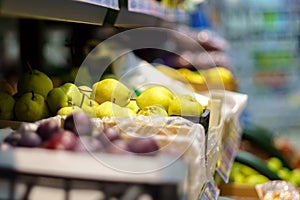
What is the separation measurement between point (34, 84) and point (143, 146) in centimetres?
56

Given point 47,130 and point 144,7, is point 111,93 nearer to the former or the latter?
point 47,130

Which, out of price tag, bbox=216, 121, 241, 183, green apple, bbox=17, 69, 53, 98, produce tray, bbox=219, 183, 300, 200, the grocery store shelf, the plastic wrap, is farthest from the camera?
produce tray, bbox=219, 183, 300, 200

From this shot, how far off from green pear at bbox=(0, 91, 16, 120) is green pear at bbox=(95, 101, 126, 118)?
20 cm

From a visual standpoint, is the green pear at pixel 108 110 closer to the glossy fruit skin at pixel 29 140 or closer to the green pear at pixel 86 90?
the green pear at pixel 86 90

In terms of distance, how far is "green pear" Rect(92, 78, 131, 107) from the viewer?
1.28 m

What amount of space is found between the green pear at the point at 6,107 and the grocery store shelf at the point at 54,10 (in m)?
0.19

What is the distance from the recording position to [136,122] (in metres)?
0.94

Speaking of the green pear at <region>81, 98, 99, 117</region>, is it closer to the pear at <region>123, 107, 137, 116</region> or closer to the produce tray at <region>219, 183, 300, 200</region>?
the pear at <region>123, 107, 137, 116</region>

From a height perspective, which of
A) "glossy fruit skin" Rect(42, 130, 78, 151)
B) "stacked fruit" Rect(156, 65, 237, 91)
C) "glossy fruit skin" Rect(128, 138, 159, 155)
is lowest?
"stacked fruit" Rect(156, 65, 237, 91)

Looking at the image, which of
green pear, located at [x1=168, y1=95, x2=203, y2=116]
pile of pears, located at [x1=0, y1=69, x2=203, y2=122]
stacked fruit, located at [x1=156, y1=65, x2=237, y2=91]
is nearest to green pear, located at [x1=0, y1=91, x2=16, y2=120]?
pile of pears, located at [x1=0, y1=69, x2=203, y2=122]

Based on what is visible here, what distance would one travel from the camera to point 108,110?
1.17 metres

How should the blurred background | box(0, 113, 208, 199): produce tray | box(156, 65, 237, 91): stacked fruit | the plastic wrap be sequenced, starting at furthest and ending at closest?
the blurred background → box(156, 65, 237, 91): stacked fruit → the plastic wrap → box(0, 113, 208, 199): produce tray

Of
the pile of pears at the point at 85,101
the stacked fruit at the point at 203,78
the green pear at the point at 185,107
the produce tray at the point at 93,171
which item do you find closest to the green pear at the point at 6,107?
the pile of pears at the point at 85,101

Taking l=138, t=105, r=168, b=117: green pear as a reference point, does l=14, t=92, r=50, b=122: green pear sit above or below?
below
